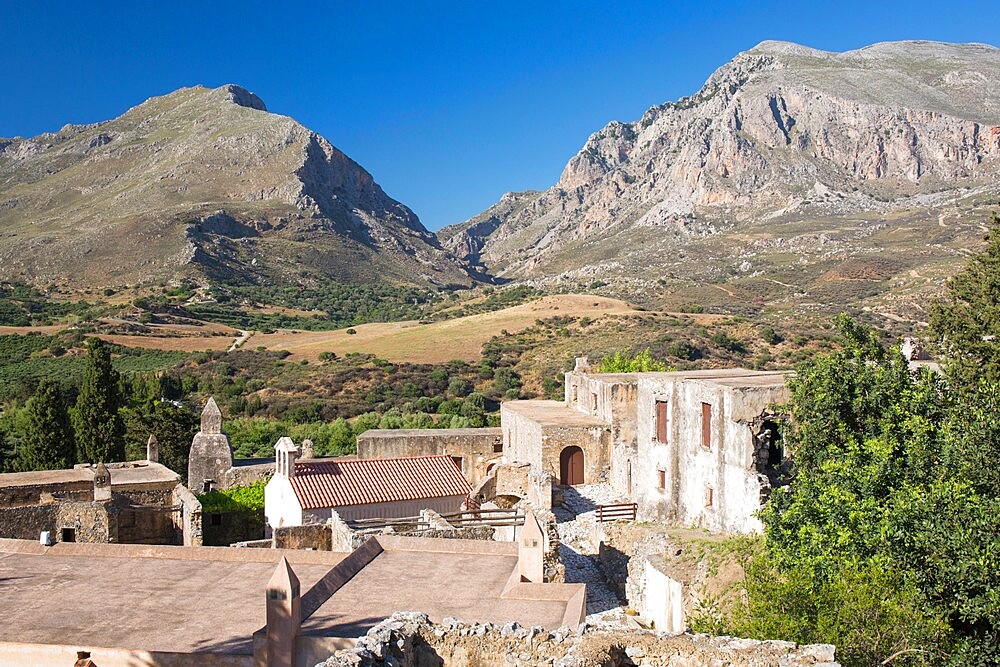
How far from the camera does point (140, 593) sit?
12250 millimetres

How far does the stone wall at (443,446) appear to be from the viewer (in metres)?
30.3

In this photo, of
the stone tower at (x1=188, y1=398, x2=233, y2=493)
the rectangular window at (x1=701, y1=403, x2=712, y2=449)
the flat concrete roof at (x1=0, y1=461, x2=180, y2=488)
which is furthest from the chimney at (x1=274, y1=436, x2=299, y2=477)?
the rectangular window at (x1=701, y1=403, x2=712, y2=449)

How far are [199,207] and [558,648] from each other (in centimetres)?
12663

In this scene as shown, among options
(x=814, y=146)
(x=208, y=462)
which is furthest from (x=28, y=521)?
(x=814, y=146)

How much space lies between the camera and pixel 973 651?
1136cm

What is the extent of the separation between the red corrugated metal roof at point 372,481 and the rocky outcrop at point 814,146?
95989 millimetres

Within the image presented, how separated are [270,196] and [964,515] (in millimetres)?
139094

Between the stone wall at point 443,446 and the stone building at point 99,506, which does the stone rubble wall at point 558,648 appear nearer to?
the stone building at point 99,506

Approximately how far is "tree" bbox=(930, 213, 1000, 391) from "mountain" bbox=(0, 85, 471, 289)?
93.7 metres

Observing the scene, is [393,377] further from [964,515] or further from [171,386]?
[964,515]

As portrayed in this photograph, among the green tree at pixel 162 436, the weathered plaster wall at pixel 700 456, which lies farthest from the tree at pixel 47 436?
the weathered plaster wall at pixel 700 456

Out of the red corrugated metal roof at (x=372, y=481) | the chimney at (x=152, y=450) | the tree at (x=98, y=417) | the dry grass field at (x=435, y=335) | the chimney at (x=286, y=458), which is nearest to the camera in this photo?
the red corrugated metal roof at (x=372, y=481)

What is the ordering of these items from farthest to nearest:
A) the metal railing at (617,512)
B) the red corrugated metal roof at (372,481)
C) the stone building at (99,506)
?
the metal railing at (617,512) → the red corrugated metal roof at (372,481) → the stone building at (99,506)

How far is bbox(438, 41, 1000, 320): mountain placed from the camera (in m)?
84.1
